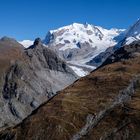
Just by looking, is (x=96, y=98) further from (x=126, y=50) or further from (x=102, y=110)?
(x=126, y=50)

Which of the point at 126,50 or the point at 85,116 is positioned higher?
the point at 126,50

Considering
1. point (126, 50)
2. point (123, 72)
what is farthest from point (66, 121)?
point (126, 50)

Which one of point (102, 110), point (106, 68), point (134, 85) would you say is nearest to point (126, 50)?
point (106, 68)

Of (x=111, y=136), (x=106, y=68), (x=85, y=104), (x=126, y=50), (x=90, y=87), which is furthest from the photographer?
(x=126, y=50)

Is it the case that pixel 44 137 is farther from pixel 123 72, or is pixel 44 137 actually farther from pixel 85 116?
pixel 123 72

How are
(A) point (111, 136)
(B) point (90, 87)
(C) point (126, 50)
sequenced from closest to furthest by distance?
(A) point (111, 136), (B) point (90, 87), (C) point (126, 50)

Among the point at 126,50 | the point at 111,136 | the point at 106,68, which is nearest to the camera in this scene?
the point at 111,136

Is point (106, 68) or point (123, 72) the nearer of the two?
point (123, 72)
